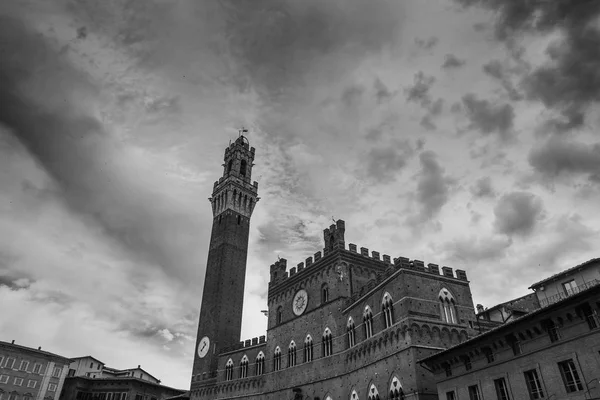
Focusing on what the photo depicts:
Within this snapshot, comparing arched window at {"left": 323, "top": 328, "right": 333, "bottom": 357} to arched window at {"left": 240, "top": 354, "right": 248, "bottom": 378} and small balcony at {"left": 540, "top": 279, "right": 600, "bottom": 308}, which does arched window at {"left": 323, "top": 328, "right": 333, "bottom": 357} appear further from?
small balcony at {"left": 540, "top": 279, "right": 600, "bottom": 308}

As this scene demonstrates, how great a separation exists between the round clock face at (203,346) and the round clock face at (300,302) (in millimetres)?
16166

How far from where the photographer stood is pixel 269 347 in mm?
43250

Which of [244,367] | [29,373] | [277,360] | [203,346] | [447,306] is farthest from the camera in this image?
[29,373]

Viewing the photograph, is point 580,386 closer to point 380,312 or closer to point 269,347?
point 380,312

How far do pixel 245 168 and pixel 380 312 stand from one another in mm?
42672

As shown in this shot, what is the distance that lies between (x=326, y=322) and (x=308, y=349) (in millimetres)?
3335

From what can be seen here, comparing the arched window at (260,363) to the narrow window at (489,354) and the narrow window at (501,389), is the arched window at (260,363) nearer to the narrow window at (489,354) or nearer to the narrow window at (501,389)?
the narrow window at (489,354)

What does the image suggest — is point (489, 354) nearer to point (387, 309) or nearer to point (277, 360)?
point (387, 309)

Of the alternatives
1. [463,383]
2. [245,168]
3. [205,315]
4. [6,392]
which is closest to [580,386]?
[463,383]

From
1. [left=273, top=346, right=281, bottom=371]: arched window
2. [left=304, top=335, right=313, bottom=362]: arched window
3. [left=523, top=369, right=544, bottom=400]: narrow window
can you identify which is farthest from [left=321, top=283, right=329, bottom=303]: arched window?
[left=523, top=369, right=544, bottom=400]: narrow window

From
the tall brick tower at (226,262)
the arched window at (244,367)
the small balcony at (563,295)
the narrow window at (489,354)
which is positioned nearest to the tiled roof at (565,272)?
the small balcony at (563,295)

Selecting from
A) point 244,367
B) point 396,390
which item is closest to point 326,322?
point 396,390

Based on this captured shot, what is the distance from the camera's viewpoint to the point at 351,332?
1318 inches

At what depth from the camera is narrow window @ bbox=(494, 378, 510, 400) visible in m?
19.9
